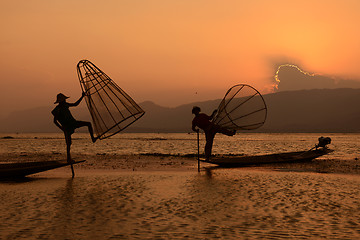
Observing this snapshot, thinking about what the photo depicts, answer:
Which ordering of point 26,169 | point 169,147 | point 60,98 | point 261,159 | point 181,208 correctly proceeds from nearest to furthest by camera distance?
point 181,208
point 60,98
point 26,169
point 261,159
point 169,147

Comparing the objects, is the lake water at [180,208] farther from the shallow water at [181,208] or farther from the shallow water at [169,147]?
the shallow water at [169,147]

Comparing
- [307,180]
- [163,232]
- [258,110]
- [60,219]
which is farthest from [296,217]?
[258,110]

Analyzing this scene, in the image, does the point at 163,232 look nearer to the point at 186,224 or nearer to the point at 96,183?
the point at 186,224

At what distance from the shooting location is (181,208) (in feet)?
31.5

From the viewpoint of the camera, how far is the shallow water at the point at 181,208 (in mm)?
7336

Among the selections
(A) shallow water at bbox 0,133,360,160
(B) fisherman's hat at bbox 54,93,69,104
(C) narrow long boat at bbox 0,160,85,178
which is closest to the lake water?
(C) narrow long boat at bbox 0,160,85,178

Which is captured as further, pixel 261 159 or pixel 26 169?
pixel 261 159

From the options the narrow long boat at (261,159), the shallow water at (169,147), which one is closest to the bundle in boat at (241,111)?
the narrow long boat at (261,159)

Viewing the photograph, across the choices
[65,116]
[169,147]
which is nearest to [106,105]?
[65,116]

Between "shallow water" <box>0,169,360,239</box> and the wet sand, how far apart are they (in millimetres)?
16

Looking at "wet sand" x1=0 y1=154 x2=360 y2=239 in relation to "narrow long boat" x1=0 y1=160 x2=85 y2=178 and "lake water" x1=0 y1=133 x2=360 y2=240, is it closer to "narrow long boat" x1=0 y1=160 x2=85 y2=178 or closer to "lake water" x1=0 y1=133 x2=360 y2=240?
"lake water" x1=0 y1=133 x2=360 y2=240

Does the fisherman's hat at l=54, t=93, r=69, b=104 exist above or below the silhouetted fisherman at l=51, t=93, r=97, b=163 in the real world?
above

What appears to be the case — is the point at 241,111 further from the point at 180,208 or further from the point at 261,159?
the point at 180,208

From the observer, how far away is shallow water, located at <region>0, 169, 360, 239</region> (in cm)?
734
